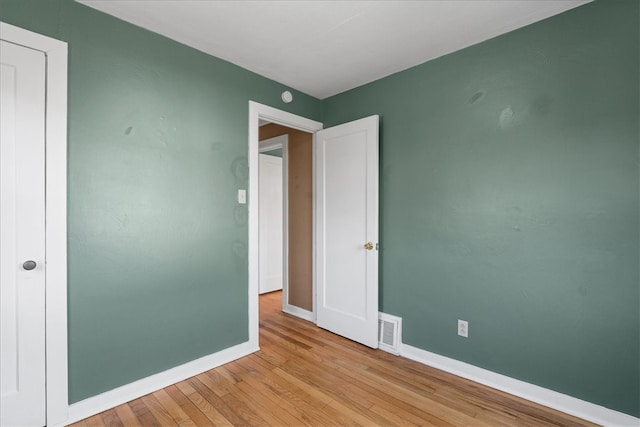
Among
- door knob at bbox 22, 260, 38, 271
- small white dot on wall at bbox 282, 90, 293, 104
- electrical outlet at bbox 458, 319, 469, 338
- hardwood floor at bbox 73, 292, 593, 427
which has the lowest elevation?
hardwood floor at bbox 73, 292, 593, 427

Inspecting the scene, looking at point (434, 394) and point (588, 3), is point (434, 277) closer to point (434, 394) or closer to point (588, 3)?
point (434, 394)

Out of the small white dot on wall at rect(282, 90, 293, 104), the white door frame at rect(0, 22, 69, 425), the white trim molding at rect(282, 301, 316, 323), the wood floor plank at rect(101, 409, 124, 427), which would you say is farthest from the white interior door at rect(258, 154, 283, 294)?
the white door frame at rect(0, 22, 69, 425)

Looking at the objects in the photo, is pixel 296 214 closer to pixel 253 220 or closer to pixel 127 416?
pixel 253 220

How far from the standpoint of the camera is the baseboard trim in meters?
1.82

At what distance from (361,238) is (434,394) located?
4.35ft

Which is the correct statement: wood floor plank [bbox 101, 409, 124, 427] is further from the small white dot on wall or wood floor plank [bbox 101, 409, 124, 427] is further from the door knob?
the small white dot on wall

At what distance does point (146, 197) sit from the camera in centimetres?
208

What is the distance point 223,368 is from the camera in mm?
2406

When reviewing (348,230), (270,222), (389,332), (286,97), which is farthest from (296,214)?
(389,332)

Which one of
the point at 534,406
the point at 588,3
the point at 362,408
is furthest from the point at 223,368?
the point at 588,3

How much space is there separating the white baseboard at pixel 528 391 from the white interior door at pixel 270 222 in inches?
104

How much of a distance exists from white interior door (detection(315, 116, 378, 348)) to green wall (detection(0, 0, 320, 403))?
890 mm

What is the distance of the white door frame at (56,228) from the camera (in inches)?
67.0

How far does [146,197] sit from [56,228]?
1.67 feet
